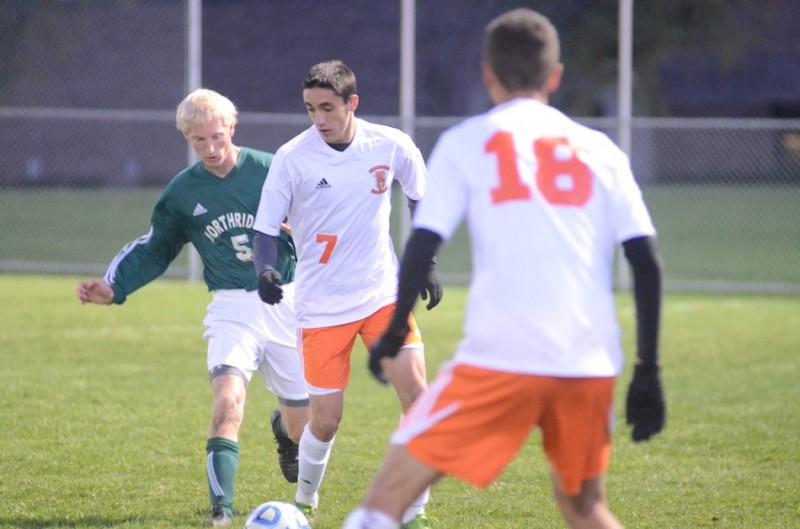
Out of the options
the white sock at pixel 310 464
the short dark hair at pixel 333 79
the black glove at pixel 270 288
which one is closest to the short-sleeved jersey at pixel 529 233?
the black glove at pixel 270 288

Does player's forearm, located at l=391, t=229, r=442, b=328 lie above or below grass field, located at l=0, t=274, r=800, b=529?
above

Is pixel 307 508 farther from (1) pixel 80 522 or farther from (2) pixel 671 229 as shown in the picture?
(2) pixel 671 229

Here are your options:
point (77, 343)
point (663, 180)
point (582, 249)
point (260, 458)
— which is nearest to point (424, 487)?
point (582, 249)

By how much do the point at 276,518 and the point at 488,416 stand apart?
73.2 inches

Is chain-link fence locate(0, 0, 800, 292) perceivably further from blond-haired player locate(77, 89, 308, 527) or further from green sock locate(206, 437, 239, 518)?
green sock locate(206, 437, 239, 518)

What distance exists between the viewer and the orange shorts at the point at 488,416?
→ 3154mm

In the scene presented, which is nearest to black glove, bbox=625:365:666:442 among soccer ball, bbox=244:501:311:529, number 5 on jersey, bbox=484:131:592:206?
number 5 on jersey, bbox=484:131:592:206

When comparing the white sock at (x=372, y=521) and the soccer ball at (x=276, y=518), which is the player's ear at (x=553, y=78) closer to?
the white sock at (x=372, y=521)

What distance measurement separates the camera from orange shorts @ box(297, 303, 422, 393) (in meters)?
5.07

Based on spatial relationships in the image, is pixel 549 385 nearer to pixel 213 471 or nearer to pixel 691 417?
pixel 213 471

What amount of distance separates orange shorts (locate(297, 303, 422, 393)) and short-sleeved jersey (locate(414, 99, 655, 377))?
1831mm

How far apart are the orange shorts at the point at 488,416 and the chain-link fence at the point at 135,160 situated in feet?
46.0

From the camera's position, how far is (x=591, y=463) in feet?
10.9

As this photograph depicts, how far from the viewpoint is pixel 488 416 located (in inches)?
125
